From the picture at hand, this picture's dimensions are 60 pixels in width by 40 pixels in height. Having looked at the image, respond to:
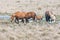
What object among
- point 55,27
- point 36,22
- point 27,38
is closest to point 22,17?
point 36,22

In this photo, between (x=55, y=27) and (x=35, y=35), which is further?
(x=55, y=27)


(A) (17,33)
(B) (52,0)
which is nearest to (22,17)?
(A) (17,33)

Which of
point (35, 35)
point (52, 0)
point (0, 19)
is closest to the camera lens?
point (35, 35)

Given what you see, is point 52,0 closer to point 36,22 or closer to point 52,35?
point 36,22

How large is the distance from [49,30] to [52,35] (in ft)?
4.01

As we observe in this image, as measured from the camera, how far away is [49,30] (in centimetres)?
1232

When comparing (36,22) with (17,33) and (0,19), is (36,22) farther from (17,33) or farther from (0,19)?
(17,33)

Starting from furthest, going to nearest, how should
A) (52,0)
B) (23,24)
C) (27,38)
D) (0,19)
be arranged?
(52,0) < (0,19) < (23,24) < (27,38)

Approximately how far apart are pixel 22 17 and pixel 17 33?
11.5 ft

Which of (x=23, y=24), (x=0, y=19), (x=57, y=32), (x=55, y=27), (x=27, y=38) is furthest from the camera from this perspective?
(x=0, y=19)

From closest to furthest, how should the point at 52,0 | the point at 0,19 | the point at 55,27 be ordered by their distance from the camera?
1. the point at 55,27
2. the point at 0,19
3. the point at 52,0

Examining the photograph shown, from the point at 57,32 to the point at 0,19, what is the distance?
4.66 metres

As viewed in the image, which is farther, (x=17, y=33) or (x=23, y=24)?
(x=23, y=24)

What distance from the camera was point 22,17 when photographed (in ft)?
48.9
